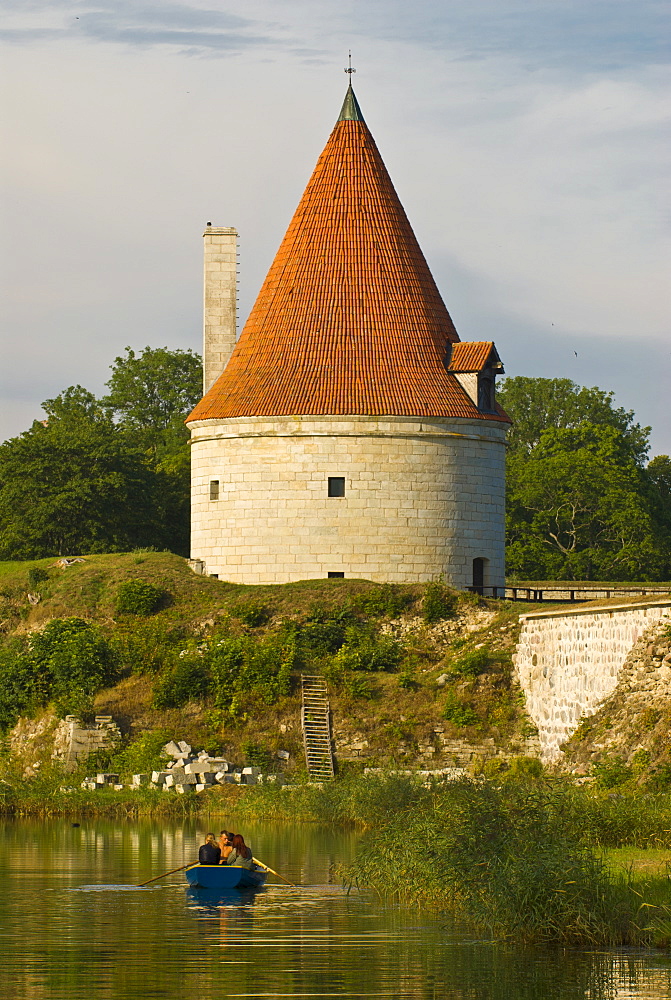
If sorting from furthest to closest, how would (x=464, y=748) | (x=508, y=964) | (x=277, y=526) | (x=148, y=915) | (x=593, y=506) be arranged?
(x=593, y=506) < (x=277, y=526) < (x=464, y=748) < (x=148, y=915) < (x=508, y=964)

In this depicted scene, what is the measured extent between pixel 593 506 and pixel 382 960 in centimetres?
4871

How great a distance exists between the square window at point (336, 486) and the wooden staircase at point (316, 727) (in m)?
5.23

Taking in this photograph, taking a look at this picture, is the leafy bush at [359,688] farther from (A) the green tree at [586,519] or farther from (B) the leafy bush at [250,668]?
(A) the green tree at [586,519]

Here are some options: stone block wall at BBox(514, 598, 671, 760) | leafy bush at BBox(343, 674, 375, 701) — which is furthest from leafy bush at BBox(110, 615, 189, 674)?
stone block wall at BBox(514, 598, 671, 760)

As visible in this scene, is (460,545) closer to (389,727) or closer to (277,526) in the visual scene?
(277,526)

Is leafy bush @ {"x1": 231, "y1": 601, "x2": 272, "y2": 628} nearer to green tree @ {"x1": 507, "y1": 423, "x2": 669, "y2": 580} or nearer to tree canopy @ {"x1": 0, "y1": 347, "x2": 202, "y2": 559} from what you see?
tree canopy @ {"x1": 0, "y1": 347, "x2": 202, "y2": 559}

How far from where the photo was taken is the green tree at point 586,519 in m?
61.6

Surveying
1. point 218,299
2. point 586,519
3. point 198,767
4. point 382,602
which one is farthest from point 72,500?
point 586,519

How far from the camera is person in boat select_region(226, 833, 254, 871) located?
19891 millimetres

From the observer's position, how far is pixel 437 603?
36625 millimetres

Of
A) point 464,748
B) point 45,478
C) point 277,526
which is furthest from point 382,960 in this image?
point 45,478

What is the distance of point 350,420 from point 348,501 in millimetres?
1829

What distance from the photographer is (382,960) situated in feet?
49.5

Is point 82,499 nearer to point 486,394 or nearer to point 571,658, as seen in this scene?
point 486,394
